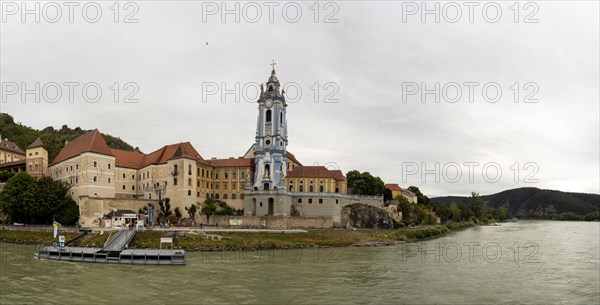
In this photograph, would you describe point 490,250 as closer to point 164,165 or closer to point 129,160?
point 164,165

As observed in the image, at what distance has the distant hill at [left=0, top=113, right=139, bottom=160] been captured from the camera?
445 feet

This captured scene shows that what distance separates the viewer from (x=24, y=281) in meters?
33.1

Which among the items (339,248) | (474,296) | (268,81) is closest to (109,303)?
(474,296)

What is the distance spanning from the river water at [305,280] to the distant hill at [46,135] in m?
94.3

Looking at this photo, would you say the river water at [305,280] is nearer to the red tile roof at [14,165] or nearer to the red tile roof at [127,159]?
→ the red tile roof at [127,159]

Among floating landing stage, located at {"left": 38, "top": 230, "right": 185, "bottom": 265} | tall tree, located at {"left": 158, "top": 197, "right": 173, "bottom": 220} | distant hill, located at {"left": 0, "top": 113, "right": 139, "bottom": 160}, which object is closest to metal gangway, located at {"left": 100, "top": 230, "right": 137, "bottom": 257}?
floating landing stage, located at {"left": 38, "top": 230, "right": 185, "bottom": 265}

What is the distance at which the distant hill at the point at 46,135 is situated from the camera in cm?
13550

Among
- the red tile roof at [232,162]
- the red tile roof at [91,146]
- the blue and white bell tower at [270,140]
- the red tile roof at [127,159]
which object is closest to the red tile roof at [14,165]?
the red tile roof at [91,146]

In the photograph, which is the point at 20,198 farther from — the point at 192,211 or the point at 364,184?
the point at 364,184

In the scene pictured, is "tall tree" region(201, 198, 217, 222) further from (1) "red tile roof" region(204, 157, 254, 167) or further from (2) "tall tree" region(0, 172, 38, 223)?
(2) "tall tree" region(0, 172, 38, 223)

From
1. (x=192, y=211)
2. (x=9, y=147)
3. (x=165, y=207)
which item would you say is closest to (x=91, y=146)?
(x=165, y=207)

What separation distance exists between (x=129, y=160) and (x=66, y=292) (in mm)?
57276

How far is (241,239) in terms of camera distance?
57.7m

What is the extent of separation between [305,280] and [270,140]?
50.7 meters
